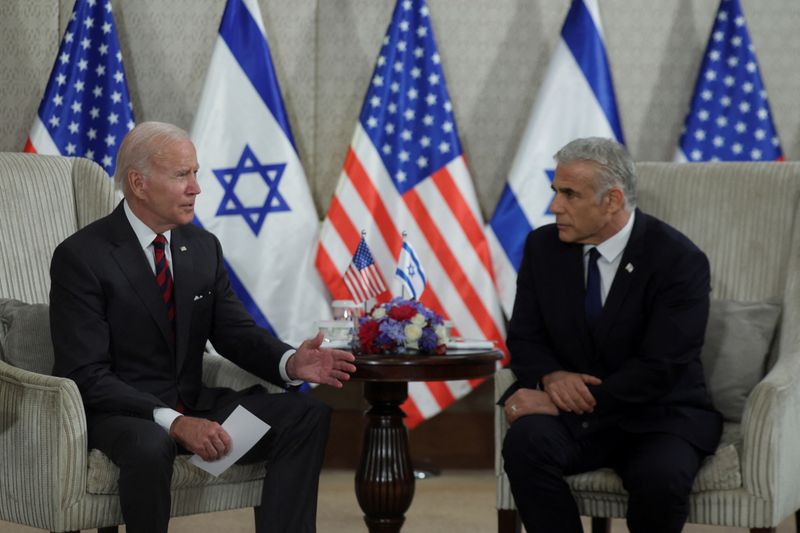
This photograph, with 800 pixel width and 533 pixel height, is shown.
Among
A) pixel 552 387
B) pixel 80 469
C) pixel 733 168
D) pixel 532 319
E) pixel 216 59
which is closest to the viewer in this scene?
pixel 80 469

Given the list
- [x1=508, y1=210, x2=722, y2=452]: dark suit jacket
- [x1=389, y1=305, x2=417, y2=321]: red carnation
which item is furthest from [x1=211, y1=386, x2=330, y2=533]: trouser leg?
[x1=508, y1=210, x2=722, y2=452]: dark suit jacket

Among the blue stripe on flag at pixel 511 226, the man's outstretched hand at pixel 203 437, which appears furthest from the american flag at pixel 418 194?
the man's outstretched hand at pixel 203 437

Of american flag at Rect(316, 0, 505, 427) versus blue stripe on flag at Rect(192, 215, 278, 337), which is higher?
american flag at Rect(316, 0, 505, 427)

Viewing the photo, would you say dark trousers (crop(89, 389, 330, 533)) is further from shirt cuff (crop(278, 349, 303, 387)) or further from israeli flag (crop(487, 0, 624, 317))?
israeli flag (crop(487, 0, 624, 317))

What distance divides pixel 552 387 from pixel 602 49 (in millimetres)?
2361

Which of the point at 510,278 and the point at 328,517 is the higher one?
the point at 510,278

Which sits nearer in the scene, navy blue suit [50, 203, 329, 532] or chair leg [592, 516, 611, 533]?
navy blue suit [50, 203, 329, 532]

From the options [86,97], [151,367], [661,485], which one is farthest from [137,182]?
[86,97]

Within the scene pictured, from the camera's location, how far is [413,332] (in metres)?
3.54

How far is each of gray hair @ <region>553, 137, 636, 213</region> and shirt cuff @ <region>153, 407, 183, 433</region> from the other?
55.7 inches

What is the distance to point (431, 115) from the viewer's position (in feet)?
17.1

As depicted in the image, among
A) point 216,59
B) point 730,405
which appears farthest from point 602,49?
point 730,405

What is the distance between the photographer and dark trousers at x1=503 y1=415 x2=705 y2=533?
10.00 ft

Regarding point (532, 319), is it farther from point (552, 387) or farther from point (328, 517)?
point (328, 517)
